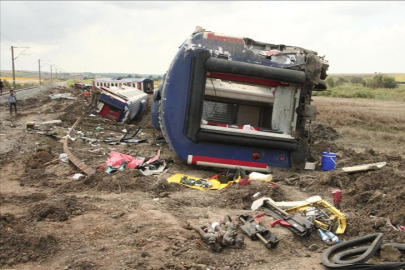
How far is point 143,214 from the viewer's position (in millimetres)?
3920

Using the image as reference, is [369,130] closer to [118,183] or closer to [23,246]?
[118,183]

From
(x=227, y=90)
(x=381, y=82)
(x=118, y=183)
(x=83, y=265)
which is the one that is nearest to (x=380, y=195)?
(x=227, y=90)

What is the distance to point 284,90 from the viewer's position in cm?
635

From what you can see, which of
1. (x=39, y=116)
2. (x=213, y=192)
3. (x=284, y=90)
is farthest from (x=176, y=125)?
(x=39, y=116)

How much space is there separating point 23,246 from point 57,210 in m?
0.85

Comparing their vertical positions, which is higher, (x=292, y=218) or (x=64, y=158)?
(x=292, y=218)

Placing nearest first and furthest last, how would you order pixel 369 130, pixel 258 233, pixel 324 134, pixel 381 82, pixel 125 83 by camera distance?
pixel 258 233 → pixel 324 134 → pixel 369 130 → pixel 125 83 → pixel 381 82

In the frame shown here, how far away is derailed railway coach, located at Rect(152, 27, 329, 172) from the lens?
19.3 feet

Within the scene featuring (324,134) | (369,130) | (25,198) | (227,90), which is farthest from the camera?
(369,130)

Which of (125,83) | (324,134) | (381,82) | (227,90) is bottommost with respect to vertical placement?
(324,134)

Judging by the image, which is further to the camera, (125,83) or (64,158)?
(125,83)

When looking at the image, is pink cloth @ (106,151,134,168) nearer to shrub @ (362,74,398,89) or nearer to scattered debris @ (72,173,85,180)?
scattered debris @ (72,173,85,180)

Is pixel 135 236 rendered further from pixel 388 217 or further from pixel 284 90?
pixel 284 90

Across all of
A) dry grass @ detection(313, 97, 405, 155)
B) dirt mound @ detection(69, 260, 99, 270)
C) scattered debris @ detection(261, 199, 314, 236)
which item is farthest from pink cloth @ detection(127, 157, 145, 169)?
dry grass @ detection(313, 97, 405, 155)
